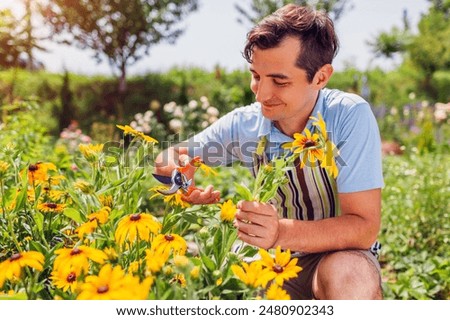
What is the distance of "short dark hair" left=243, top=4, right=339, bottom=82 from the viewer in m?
1.56

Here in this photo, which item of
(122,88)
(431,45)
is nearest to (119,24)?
(122,88)

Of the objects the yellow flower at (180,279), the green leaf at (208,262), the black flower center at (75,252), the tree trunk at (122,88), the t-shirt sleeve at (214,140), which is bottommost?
the yellow flower at (180,279)

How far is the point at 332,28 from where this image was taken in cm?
171

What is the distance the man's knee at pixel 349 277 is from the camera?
1.42 metres

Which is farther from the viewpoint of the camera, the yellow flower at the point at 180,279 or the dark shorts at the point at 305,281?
the dark shorts at the point at 305,281

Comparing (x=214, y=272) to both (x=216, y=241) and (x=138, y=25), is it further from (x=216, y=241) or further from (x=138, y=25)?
(x=138, y=25)

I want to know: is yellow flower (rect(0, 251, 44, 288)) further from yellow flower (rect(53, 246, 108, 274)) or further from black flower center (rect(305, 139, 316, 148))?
black flower center (rect(305, 139, 316, 148))

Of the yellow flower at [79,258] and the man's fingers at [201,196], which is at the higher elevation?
the man's fingers at [201,196]

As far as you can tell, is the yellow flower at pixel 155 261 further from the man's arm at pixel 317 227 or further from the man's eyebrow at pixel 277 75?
the man's eyebrow at pixel 277 75

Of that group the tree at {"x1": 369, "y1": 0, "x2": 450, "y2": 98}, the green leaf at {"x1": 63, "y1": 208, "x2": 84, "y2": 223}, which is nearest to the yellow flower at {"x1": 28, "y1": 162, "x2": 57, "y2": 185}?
the green leaf at {"x1": 63, "y1": 208, "x2": 84, "y2": 223}

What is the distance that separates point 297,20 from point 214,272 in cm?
82

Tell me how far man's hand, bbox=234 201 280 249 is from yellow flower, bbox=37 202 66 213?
48 cm

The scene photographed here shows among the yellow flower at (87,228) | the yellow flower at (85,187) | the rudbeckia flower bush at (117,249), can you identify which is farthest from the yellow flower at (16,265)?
the yellow flower at (85,187)
